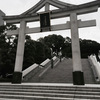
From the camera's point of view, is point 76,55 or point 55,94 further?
point 76,55

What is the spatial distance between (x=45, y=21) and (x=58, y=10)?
1363 mm

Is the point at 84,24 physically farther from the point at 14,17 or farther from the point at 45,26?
the point at 14,17

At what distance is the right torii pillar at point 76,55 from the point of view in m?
8.08

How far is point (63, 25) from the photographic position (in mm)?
9555

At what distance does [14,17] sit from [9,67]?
688 centimetres

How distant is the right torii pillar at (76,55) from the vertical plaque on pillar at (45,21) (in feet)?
6.14

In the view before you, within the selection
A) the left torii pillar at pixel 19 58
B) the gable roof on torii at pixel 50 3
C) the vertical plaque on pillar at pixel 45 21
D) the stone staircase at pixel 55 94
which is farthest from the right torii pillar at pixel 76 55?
the left torii pillar at pixel 19 58

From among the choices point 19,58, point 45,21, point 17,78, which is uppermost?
point 45,21

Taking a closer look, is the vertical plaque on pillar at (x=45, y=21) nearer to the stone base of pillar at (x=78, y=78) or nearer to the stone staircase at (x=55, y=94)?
the stone base of pillar at (x=78, y=78)

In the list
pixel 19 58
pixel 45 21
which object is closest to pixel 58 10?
pixel 45 21

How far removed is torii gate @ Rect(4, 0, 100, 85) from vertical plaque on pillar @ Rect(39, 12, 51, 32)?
0.25m

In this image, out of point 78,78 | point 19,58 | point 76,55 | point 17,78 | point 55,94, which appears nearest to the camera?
point 55,94

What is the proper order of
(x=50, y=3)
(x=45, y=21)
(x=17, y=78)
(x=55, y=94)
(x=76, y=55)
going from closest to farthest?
(x=55, y=94) < (x=76, y=55) < (x=17, y=78) < (x=45, y=21) < (x=50, y=3)

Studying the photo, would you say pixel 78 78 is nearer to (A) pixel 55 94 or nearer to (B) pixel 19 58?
(A) pixel 55 94
